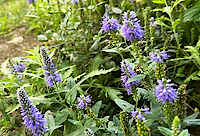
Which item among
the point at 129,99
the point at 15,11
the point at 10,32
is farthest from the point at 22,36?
the point at 129,99

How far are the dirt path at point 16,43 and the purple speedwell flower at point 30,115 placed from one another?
6.73 ft

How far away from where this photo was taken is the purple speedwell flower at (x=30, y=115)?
1.16m

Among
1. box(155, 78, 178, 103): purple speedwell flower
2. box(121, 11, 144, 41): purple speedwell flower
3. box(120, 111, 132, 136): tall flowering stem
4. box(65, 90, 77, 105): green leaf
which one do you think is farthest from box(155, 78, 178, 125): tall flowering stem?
box(65, 90, 77, 105): green leaf

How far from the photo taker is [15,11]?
4.39 m

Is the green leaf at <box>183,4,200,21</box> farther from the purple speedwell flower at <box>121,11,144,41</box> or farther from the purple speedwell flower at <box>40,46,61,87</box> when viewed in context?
the purple speedwell flower at <box>40,46,61,87</box>

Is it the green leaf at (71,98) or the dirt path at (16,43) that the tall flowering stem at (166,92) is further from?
the dirt path at (16,43)

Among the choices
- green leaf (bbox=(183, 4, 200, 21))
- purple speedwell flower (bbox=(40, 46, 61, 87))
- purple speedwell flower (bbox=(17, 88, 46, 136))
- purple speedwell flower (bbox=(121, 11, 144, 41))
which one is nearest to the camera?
purple speedwell flower (bbox=(17, 88, 46, 136))

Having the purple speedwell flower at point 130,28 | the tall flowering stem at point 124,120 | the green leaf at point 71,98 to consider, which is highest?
the purple speedwell flower at point 130,28

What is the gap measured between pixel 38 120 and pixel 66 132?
320 millimetres

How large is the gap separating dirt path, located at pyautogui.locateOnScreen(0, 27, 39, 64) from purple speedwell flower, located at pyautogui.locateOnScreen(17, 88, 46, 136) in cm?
205

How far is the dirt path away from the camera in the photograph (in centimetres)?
320

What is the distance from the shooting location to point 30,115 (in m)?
1.21

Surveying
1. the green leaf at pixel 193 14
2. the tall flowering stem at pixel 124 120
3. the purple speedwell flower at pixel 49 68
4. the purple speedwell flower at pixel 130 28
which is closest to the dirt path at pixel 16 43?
the purple speedwell flower at pixel 49 68

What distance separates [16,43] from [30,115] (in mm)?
2604
